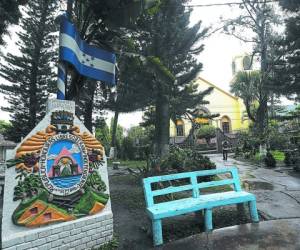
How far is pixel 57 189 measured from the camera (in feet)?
12.7

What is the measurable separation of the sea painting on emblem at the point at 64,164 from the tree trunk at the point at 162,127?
7.88 metres

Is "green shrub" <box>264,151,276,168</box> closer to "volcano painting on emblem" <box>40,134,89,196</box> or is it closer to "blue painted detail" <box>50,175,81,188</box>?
"volcano painting on emblem" <box>40,134,89,196</box>

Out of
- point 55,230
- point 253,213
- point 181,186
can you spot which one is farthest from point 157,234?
point 253,213

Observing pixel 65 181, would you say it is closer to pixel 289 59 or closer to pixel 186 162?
pixel 186 162

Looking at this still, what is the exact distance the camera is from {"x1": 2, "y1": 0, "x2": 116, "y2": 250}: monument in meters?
3.49

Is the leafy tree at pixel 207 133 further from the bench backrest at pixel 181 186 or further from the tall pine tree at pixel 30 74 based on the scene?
the bench backrest at pixel 181 186

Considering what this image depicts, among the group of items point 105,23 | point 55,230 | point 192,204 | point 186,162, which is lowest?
point 55,230

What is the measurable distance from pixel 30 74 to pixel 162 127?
12.3 meters

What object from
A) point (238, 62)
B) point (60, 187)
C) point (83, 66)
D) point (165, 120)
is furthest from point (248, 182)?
point (238, 62)

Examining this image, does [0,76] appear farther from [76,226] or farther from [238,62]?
[238,62]

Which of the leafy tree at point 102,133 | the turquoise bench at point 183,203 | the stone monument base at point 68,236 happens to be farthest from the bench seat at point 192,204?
the leafy tree at point 102,133

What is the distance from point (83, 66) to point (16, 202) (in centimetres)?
324

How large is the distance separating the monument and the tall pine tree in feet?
57.3

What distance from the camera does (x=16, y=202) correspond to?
3496 millimetres
